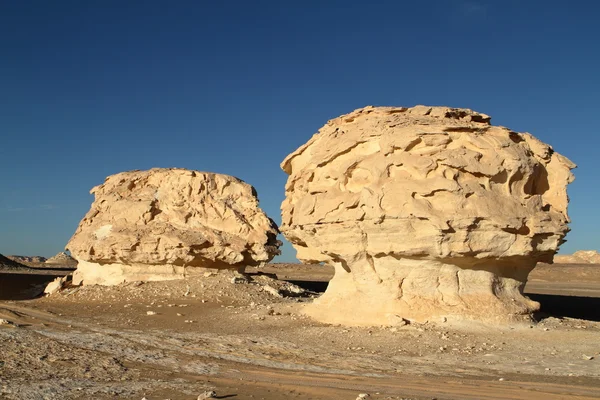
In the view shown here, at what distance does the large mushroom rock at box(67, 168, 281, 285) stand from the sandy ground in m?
3.23

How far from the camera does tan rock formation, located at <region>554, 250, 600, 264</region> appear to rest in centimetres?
6311

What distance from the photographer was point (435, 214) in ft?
32.6

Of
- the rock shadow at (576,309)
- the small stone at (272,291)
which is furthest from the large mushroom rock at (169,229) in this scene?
the rock shadow at (576,309)

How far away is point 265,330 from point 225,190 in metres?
8.27

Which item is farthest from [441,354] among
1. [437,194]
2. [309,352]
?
[437,194]

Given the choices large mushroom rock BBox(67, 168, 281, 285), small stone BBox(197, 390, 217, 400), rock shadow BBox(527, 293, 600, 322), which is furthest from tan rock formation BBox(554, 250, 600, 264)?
small stone BBox(197, 390, 217, 400)

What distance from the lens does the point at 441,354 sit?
27.2 ft

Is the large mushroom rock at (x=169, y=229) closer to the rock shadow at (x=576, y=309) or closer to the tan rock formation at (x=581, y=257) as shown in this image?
the rock shadow at (x=576, y=309)

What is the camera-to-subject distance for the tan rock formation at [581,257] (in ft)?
207

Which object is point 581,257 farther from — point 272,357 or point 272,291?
point 272,357

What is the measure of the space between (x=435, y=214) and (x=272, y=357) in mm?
4073

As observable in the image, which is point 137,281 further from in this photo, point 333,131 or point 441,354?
point 441,354

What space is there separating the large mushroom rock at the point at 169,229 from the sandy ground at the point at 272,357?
3.23 metres

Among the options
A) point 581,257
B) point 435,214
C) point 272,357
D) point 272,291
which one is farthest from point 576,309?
point 581,257
